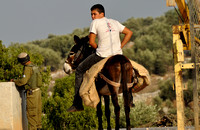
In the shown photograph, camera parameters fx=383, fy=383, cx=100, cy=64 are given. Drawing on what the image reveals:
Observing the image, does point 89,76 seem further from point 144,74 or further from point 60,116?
point 60,116

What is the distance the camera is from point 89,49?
8.48 m

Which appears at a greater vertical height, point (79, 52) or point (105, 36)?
point (105, 36)

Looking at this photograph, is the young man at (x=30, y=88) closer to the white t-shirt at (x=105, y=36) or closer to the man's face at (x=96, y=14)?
the white t-shirt at (x=105, y=36)

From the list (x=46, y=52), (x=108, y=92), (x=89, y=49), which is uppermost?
(x=46, y=52)

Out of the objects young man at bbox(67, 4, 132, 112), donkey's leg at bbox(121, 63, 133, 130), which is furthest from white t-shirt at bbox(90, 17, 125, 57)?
donkey's leg at bbox(121, 63, 133, 130)

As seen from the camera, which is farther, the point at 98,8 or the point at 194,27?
the point at 194,27

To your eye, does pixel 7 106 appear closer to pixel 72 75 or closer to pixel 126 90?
pixel 126 90

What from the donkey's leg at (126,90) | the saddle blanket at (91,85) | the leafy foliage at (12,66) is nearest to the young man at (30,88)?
the saddle blanket at (91,85)

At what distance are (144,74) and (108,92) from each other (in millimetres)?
818

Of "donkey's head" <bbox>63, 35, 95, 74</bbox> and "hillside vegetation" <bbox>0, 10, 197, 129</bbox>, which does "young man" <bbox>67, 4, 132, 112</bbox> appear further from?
"hillside vegetation" <bbox>0, 10, 197, 129</bbox>

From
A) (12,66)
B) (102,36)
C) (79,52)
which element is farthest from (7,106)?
(12,66)

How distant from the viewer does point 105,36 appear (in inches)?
305

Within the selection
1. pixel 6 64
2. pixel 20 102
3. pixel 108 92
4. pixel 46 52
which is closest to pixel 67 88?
pixel 6 64

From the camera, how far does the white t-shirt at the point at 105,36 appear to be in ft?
25.3
